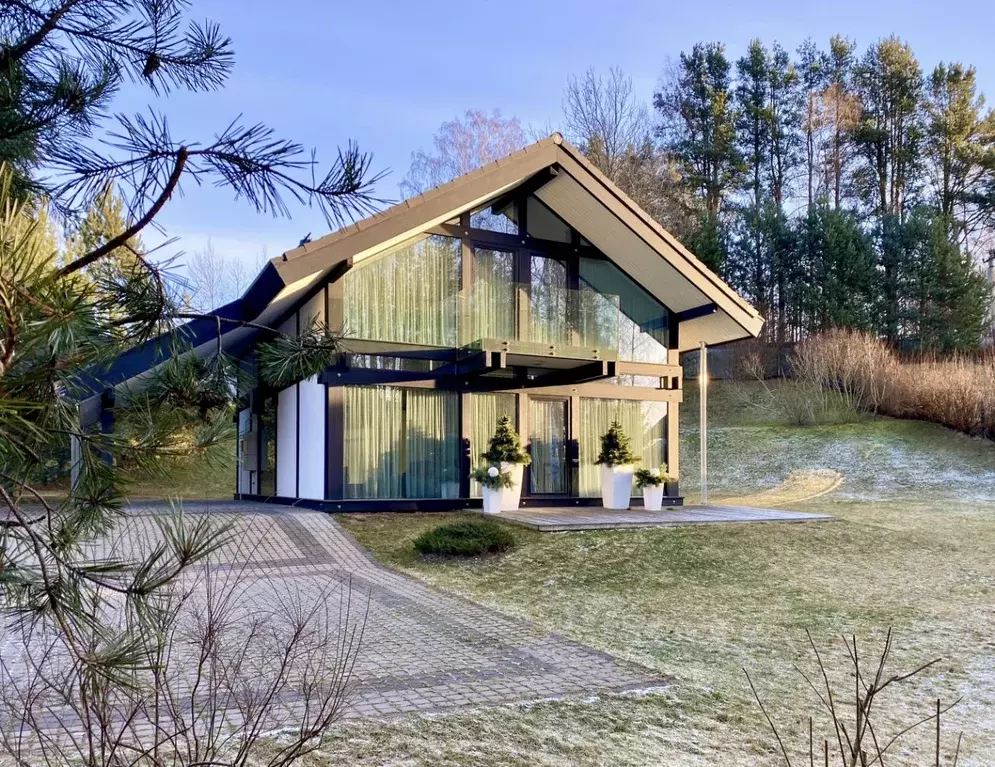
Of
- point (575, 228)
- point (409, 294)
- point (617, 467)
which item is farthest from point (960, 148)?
point (409, 294)

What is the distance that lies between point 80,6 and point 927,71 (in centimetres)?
3753

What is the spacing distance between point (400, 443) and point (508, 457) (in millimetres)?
1835

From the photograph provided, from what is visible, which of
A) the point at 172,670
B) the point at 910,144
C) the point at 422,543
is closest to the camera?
the point at 172,670

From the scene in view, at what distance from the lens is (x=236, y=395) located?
89.3 inches

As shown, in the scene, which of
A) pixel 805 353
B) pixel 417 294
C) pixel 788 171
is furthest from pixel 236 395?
pixel 788 171

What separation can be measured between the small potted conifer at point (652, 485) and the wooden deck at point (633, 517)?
0.63 feet

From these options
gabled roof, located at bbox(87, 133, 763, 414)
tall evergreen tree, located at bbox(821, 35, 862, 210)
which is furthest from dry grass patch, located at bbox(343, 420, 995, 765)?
tall evergreen tree, located at bbox(821, 35, 862, 210)

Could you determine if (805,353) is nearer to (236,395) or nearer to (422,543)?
(422,543)

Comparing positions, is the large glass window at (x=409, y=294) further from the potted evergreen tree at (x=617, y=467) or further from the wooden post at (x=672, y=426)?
the wooden post at (x=672, y=426)

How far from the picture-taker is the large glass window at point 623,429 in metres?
15.0

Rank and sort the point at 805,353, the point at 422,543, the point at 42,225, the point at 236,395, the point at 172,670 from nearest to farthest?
the point at 42,225
the point at 236,395
the point at 172,670
the point at 422,543
the point at 805,353

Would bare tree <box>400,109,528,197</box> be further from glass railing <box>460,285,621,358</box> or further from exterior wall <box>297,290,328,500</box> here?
exterior wall <box>297,290,328,500</box>

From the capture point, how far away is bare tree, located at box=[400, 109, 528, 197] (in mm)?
30047

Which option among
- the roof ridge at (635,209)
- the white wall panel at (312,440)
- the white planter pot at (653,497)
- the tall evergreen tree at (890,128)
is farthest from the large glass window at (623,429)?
the tall evergreen tree at (890,128)
